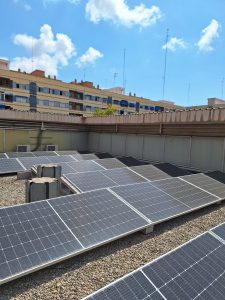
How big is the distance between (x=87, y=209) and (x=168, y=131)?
34.3ft

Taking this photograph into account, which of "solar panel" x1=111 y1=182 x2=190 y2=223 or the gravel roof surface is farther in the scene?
"solar panel" x1=111 y1=182 x2=190 y2=223

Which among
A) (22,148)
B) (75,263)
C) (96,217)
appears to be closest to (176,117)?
(96,217)

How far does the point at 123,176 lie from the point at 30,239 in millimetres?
6380

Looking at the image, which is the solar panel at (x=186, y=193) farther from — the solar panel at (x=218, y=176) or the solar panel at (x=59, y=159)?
the solar panel at (x=59, y=159)

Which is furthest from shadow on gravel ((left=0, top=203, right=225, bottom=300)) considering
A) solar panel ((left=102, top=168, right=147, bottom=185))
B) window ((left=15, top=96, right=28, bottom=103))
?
window ((left=15, top=96, right=28, bottom=103))

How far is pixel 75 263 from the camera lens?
15.7 ft

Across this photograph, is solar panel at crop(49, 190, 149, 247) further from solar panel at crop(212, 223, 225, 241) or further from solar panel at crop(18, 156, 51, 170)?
solar panel at crop(18, 156, 51, 170)

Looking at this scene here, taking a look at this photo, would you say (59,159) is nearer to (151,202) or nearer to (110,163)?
(110,163)

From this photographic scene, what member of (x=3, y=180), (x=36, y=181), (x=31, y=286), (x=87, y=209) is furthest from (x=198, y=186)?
(x=3, y=180)

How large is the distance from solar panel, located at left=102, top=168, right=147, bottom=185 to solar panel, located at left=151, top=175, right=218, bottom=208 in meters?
1.69

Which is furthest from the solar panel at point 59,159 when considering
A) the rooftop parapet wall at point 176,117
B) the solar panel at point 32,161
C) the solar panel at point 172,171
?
the solar panel at point 172,171

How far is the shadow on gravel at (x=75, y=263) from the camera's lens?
3993 mm

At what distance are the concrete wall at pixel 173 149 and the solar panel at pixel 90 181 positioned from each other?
21.3ft

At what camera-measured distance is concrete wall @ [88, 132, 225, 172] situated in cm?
1286
